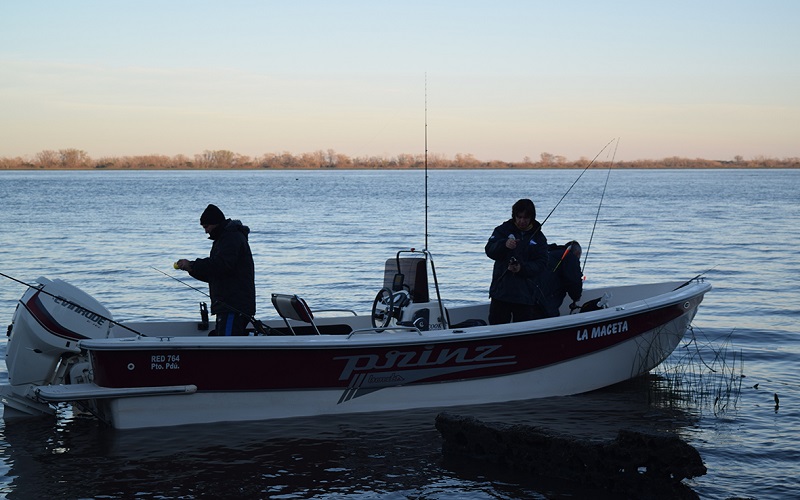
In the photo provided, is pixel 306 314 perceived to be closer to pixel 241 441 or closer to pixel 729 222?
pixel 241 441

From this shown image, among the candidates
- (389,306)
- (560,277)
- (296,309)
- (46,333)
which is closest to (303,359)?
(296,309)

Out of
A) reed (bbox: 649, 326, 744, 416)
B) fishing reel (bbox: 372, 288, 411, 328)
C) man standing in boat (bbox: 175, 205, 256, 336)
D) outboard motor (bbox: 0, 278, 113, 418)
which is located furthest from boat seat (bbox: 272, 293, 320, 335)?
reed (bbox: 649, 326, 744, 416)

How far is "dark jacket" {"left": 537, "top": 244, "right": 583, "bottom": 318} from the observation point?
902 cm

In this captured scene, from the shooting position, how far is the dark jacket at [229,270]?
7.79m

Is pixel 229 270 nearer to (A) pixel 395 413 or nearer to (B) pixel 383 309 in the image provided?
(B) pixel 383 309

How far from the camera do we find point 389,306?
8.45 metres

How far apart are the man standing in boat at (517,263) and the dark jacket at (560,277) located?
0.97 ft

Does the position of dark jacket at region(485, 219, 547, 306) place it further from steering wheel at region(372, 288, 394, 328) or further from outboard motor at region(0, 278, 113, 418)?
outboard motor at region(0, 278, 113, 418)

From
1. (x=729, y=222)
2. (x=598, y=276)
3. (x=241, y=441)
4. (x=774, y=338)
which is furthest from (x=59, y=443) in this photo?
(x=729, y=222)

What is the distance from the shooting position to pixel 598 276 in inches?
766

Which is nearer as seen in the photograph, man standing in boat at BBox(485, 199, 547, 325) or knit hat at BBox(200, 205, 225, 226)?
knit hat at BBox(200, 205, 225, 226)

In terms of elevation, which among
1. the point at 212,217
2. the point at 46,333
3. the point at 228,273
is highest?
the point at 212,217

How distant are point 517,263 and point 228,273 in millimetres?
2465

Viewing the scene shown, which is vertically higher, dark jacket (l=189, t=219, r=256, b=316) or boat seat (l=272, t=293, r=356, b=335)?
dark jacket (l=189, t=219, r=256, b=316)
